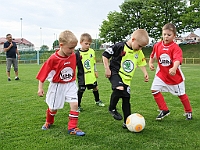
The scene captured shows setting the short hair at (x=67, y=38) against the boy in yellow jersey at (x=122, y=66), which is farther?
the boy in yellow jersey at (x=122, y=66)

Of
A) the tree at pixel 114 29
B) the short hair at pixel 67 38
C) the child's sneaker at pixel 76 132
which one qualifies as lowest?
the child's sneaker at pixel 76 132

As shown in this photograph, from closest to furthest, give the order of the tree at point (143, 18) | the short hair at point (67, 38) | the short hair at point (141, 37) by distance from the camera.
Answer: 1. the short hair at point (67, 38)
2. the short hair at point (141, 37)
3. the tree at point (143, 18)

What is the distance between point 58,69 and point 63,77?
15cm

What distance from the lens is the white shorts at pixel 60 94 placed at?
12.6 feet

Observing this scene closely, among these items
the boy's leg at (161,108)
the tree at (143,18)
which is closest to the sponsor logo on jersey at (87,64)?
the boy's leg at (161,108)

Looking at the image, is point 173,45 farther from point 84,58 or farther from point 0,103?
point 0,103

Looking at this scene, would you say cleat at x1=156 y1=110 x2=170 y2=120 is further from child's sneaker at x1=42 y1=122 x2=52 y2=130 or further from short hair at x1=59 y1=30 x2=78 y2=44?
short hair at x1=59 y1=30 x2=78 y2=44

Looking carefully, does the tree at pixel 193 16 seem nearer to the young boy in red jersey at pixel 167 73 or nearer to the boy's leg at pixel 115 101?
the young boy in red jersey at pixel 167 73

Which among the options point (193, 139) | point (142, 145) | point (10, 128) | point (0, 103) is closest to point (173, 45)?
point (193, 139)

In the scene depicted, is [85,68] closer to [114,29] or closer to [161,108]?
[161,108]

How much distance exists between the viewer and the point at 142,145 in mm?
3227

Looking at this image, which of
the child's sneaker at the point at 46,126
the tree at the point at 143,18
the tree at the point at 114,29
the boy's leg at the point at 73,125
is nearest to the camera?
the boy's leg at the point at 73,125

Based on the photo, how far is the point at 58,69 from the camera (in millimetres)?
3719

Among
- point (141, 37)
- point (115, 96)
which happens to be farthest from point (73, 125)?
point (141, 37)
